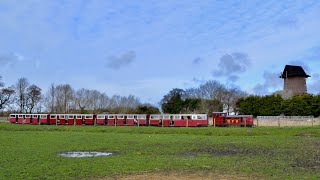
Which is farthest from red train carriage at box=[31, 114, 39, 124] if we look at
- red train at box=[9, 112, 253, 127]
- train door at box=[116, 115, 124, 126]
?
train door at box=[116, 115, 124, 126]

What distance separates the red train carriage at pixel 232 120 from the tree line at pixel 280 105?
53.6ft

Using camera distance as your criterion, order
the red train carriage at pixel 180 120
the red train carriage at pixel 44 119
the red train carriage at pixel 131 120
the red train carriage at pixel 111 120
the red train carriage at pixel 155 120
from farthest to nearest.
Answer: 1. the red train carriage at pixel 44 119
2. the red train carriage at pixel 111 120
3. the red train carriage at pixel 131 120
4. the red train carriage at pixel 155 120
5. the red train carriage at pixel 180 120

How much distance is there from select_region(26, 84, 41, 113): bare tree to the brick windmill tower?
68946mm

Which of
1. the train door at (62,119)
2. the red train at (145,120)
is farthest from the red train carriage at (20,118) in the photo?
the train door at (62,119)

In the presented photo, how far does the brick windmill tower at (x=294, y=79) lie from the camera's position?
8662 cm

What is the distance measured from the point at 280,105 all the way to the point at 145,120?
1139 inches

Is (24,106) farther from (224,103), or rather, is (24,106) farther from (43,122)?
(224,103)

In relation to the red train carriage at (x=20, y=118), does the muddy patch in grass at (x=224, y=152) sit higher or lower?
lower

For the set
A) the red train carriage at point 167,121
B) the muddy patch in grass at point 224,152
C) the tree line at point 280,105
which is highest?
the tree line at point 280,105

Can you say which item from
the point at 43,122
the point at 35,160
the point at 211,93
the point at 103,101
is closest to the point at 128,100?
the point at 103,101

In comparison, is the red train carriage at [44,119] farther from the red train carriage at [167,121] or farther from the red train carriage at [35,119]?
the red train carriage at [167,121]

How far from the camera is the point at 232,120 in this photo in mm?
61219

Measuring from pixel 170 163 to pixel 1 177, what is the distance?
6143mm

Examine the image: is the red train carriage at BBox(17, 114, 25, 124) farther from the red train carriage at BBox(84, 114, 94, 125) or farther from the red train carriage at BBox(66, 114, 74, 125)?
the red train carriage at BBox(84, 114, 94, 125)
